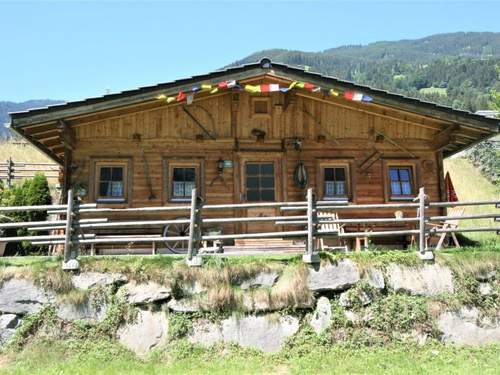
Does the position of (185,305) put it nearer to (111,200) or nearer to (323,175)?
(111,200)

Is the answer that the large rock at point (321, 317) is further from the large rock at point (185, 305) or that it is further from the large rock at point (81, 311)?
the large rock at point (81, 311)

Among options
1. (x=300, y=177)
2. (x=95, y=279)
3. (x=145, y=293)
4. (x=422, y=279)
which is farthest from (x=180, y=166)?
(x=422, y=279)

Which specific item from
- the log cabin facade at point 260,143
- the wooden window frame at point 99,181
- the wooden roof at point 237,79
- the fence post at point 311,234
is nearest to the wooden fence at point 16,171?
the wooden window frame at point 99,181

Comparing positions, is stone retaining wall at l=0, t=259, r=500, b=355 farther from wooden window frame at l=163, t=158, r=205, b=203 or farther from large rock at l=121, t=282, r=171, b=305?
wooden window frame at l=163, t=158, r=205, b=203

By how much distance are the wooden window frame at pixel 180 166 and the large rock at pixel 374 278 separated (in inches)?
216

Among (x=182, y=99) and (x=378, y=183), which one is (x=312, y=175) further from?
(x=182, y=99)

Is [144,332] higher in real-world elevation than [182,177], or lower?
lower

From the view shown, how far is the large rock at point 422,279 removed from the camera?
9.60 m

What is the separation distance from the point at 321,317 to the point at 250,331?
4.17 ft

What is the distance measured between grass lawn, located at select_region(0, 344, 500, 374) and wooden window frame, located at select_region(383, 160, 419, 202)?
218 inches

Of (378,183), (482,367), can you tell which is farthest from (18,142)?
(482,367)

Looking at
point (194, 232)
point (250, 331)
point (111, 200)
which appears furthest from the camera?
point (111, 200)

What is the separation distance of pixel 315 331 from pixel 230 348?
1.50 meters

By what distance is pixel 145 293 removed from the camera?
9.34 metres
